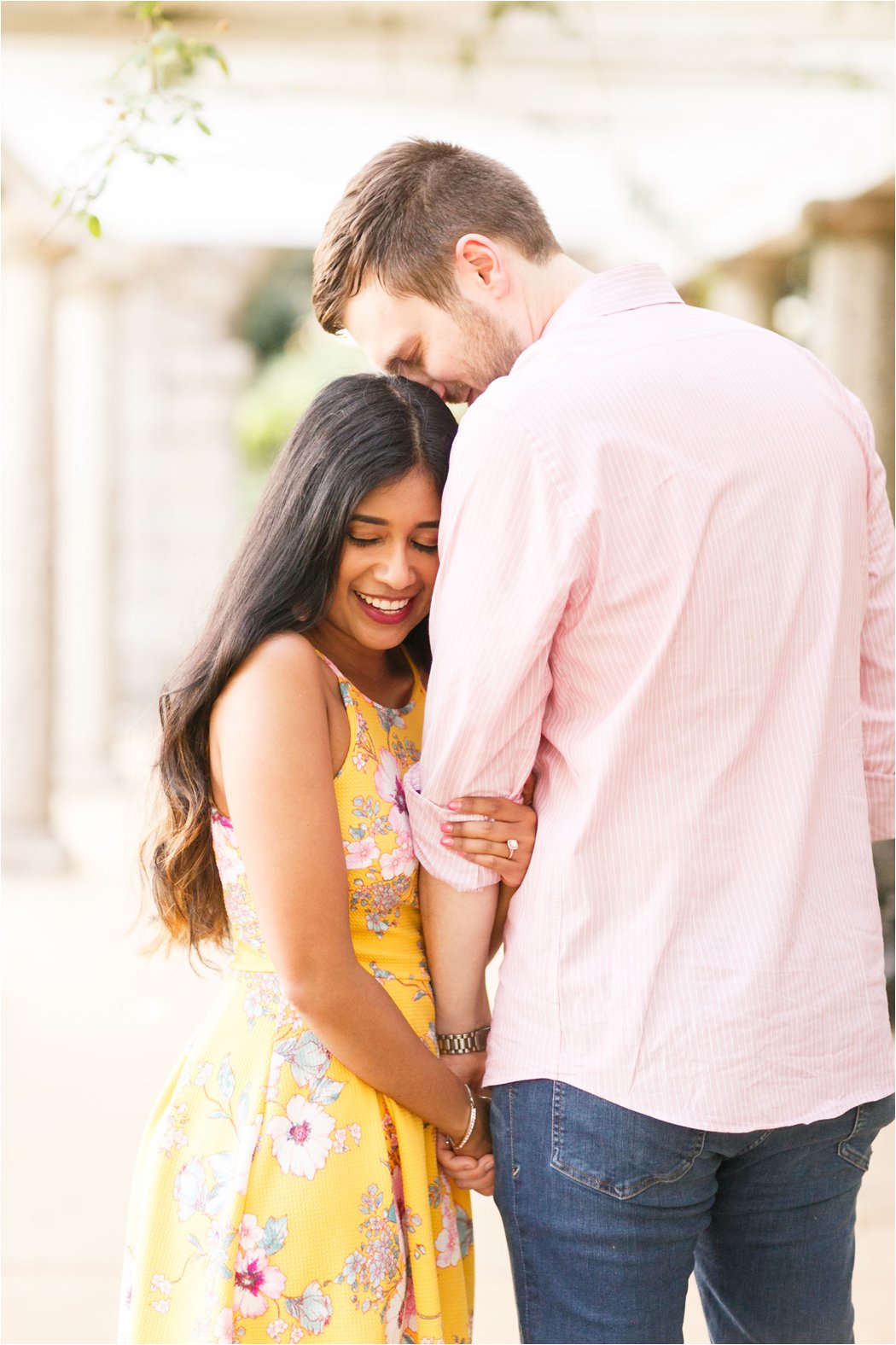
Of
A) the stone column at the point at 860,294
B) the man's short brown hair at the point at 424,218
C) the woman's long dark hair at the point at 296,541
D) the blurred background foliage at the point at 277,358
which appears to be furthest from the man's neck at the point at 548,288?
the blurred background foliage at the point at 277,358

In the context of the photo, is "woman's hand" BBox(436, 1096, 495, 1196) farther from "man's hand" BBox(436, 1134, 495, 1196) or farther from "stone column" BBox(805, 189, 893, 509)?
"stone column" BBox(805, 189, 893, 509)

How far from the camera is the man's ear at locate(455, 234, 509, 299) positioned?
63.2 inches

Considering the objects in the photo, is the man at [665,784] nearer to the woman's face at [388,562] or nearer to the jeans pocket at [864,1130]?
the jeans pocket at [864,1130]

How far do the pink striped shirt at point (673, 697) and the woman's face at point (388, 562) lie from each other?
274mm

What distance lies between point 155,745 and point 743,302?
6.24 metres

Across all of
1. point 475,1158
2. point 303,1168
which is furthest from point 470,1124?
point 303,1168

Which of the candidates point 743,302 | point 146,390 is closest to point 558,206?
point 743,302

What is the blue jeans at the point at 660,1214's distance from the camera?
131 centimetres

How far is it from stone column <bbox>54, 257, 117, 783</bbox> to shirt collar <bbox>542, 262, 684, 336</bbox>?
29.1 feet

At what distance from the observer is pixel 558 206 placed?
6.28m

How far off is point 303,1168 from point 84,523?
9.05m

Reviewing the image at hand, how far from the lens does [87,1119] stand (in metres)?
3.92

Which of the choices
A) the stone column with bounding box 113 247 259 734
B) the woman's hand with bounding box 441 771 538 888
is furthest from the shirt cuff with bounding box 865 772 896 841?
the stone column with bounding box 113 247 259 734

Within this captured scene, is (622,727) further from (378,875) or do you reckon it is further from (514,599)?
(378,875)
